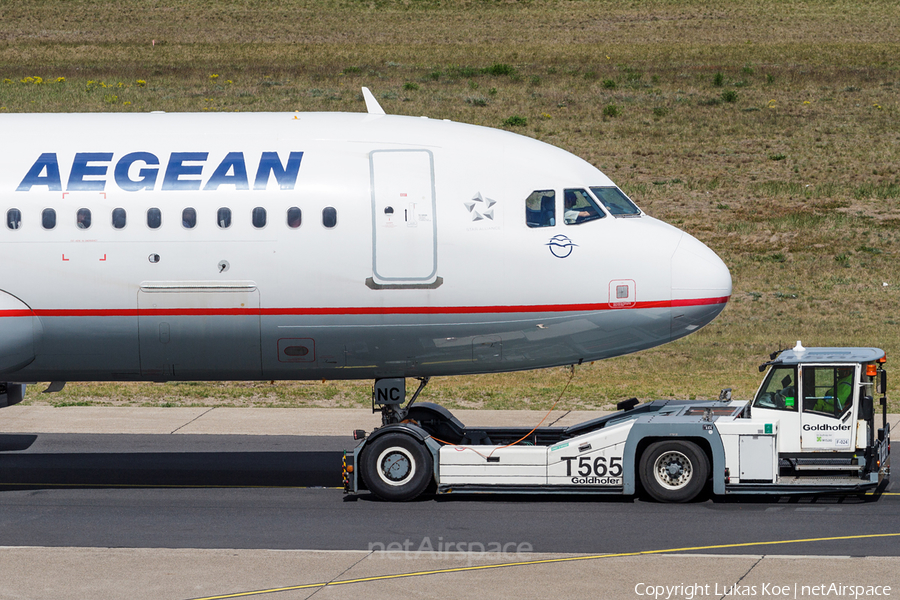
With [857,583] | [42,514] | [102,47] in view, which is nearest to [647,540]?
[857,583]

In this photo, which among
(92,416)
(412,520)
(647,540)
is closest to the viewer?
(647,540)

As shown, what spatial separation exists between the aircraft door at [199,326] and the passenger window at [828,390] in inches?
307

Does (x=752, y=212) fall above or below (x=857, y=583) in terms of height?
above

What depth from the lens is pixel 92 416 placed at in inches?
977

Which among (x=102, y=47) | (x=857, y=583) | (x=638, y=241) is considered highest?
(x=102, y=47)

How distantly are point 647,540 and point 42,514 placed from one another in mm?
8532

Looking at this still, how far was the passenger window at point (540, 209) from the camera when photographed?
1694 centimetres

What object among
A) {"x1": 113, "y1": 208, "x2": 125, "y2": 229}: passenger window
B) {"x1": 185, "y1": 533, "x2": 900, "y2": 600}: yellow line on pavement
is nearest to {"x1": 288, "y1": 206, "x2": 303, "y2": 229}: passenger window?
{"x1": 113, "y1": 208, "x2": 125, "y2": 229}: passenger window

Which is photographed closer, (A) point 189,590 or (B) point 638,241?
(A) point 189,590

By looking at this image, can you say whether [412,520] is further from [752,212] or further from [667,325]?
[752,212]

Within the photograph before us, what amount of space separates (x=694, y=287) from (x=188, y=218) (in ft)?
23.8

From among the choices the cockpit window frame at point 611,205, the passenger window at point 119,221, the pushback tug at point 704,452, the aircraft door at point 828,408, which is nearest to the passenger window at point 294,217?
the passenger window at point 119,221

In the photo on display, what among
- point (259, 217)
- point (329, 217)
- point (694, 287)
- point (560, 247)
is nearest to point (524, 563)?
point (560, 247)

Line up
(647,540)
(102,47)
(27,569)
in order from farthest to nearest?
(102,47) → (647,540) → (27,569)
